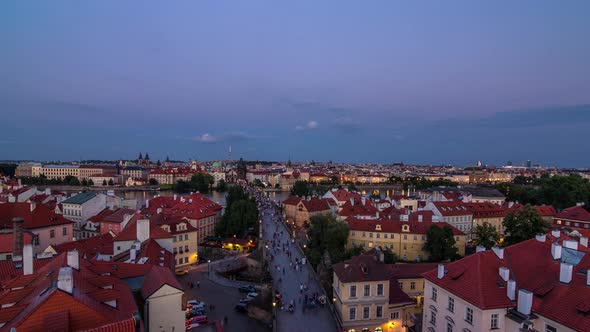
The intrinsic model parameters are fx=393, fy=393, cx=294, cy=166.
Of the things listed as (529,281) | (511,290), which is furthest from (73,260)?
(529,281)

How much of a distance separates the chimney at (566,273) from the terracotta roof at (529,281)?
15 centimetres

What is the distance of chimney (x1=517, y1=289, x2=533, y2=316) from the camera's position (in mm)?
13383

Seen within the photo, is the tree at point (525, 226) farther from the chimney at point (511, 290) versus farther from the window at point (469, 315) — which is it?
the window at point (469, 315)

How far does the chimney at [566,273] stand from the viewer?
44.3 ft

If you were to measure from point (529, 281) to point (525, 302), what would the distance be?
171 centimetres

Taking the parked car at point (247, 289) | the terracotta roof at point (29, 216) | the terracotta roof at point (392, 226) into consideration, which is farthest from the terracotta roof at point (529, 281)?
the terracotta roof at point (29, 216)

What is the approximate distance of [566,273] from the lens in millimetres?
13609

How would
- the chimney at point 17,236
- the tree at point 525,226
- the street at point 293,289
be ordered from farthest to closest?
the tree at point 525,226, the street at point 293,289, the chimney at point 17,236

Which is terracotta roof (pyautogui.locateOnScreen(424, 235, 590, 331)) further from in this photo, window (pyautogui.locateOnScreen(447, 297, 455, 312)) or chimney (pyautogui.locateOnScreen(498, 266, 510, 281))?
window (pyautogui.locateOnScreen(447, 297, 455, 312))

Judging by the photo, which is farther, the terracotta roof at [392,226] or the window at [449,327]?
the terracotta roof at [392,226]

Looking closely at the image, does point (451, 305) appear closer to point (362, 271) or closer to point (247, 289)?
point (362, 271)

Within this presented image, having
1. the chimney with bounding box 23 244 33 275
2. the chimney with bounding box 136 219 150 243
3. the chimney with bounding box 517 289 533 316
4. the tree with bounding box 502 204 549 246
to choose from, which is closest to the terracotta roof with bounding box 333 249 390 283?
the chimney with bounding box 517 289 533 316

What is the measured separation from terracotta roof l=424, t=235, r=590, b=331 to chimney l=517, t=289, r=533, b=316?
255 millimetres

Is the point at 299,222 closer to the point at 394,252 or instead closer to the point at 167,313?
the point at 394,252
